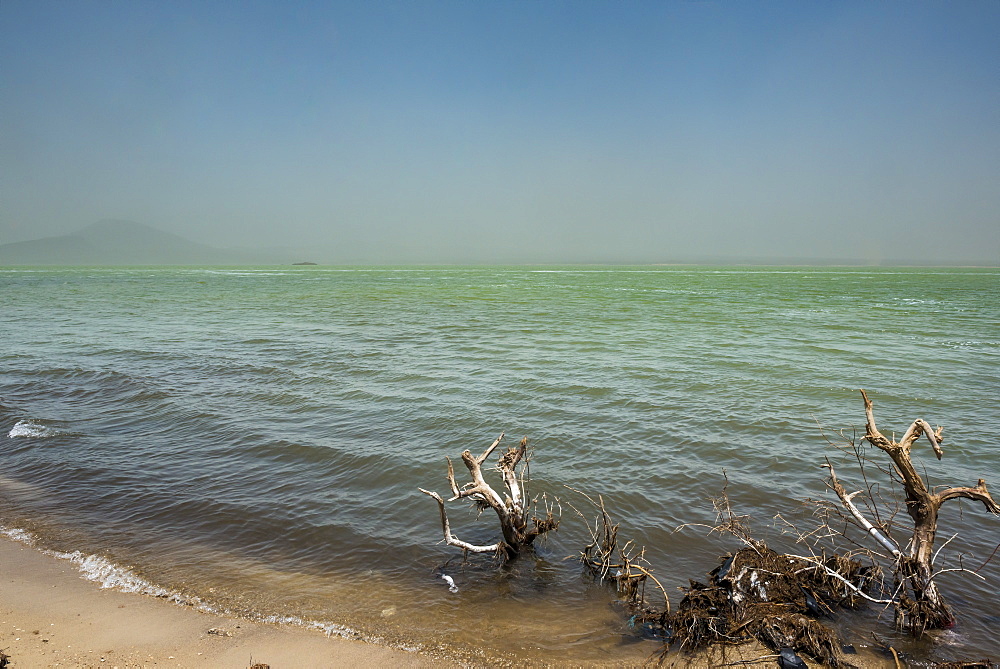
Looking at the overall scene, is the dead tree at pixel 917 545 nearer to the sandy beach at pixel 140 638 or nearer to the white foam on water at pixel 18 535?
the sandy beach at pixel 140 638

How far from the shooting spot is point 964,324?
25.8 metres

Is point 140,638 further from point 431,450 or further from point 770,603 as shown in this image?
point 431,450

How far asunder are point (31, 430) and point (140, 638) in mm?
8377

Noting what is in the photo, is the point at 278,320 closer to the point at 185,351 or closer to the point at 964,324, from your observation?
the point at 185,351

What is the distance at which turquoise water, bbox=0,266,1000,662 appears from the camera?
5.62m

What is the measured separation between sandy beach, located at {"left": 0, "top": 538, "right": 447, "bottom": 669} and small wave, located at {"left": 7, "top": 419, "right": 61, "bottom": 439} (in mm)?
6156

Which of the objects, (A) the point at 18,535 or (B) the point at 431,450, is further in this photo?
(B) the point at 431,450

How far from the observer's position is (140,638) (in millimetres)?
4703

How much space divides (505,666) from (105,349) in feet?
64.5

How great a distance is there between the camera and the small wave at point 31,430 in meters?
10.5

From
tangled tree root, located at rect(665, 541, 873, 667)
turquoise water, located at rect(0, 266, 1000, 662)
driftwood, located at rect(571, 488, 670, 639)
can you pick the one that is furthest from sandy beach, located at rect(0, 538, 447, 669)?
tangled tree root, located at rect(665, 541, 873, 667)

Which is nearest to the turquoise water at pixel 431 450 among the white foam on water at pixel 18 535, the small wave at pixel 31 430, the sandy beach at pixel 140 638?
the small wave at pixel 31 430

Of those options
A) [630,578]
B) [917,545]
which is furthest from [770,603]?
[917,545]

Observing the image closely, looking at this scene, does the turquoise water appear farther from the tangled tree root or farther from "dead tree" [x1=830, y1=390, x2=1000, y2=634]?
the tangled tree root
